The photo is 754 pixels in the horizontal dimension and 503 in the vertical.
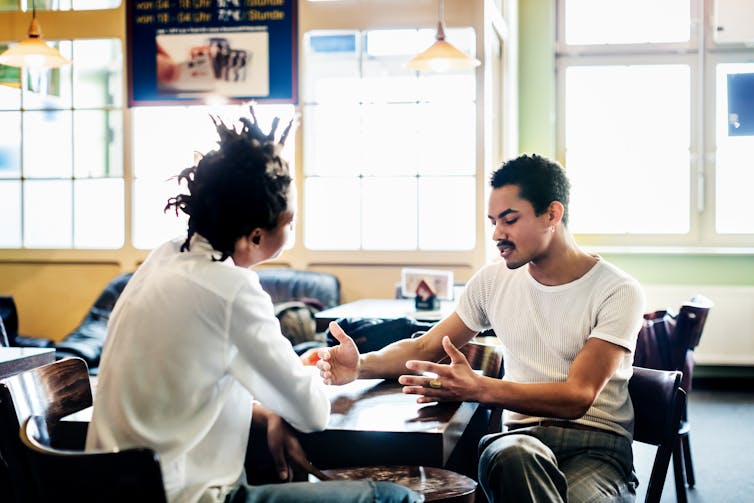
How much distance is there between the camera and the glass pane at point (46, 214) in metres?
6.39

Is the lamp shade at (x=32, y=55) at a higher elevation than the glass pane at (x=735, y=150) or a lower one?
higher

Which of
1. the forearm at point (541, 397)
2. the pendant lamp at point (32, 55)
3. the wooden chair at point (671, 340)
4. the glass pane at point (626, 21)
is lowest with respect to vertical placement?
the wooden chair at point (671, 340)

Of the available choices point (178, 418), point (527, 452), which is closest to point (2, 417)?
point (178, 418)

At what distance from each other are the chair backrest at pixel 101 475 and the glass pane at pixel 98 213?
5.14 m

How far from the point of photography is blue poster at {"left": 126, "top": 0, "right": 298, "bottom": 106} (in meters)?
6.03

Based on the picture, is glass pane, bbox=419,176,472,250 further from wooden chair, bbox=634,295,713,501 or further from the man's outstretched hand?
the man's outstretched hand

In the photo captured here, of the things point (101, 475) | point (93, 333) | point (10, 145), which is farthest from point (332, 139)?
point (101, 475)

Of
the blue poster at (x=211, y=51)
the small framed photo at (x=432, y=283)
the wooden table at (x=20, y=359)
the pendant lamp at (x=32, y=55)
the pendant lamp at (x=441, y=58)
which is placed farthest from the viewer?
the blue poster at (x=211, y=51)

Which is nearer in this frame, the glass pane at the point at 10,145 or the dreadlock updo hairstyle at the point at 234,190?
the dreadlock updo hairstyle at the point at 234,190

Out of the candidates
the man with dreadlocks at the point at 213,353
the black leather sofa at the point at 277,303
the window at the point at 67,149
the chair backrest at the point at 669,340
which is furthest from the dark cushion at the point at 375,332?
the window at the point at 67,149

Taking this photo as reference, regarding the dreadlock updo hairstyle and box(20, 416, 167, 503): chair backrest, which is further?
the dreadlock updo hairstyle

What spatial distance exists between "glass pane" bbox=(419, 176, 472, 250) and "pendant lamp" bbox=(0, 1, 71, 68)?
238 centimetres

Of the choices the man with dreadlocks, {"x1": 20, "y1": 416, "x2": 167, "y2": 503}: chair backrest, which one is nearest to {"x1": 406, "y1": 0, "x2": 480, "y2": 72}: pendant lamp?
the man with dreadlocks

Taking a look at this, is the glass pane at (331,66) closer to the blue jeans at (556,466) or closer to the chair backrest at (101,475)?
the blue jeans at (556,466)
